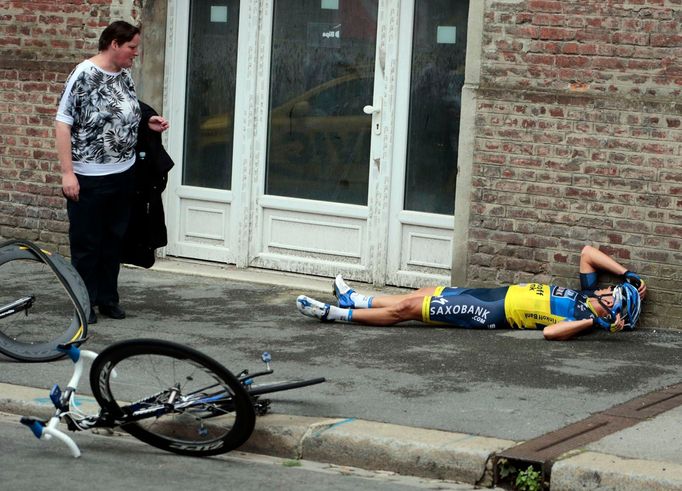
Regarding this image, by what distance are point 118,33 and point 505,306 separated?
2986 mm

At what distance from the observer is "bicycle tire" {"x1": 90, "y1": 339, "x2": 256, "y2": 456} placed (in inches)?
258

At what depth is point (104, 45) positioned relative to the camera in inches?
358

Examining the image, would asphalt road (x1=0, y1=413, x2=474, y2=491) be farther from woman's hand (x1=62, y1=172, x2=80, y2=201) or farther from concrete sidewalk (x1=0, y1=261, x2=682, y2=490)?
woman's hand (x1=62, y1=172, x2=80, y2=201)

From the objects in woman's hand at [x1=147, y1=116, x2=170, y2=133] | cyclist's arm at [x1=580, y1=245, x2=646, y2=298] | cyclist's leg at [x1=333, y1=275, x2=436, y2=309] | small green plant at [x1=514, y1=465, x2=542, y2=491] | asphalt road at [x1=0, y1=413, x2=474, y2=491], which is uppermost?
woman's hand at [x1=147, y1=116, x2=170, y2=133]

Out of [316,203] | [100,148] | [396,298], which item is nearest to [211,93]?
[316,203]

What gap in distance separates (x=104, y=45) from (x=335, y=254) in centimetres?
277

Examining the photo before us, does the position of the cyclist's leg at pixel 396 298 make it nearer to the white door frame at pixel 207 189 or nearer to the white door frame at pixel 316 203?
the white door frame at pixel 316 203

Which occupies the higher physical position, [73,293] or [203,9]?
[203,9]

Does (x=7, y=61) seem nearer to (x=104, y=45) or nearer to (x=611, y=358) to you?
(x=104, y=45)

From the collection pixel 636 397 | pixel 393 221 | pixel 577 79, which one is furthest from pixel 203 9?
pixel 636 397

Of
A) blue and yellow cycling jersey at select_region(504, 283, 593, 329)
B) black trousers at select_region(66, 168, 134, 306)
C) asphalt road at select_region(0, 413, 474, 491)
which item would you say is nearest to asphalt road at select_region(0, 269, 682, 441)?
blue and yellow cycling jersey at select_region(504, 283, 593, 329)

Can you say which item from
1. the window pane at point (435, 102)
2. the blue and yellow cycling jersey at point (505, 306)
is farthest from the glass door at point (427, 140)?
the blue and yellow cycling jersey at point (505, 306)

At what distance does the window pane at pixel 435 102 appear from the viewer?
10.5 m

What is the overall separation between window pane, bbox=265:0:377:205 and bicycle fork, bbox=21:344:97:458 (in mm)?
4351
